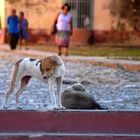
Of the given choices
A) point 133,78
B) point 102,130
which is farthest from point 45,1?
point 102,130

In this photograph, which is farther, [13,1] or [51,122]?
[13,1]

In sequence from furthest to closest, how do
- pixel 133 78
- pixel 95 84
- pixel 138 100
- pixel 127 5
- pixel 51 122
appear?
pixel 127 5
pixel 133 78
pixel 95 84
pixel 138 100
pixel 51 122

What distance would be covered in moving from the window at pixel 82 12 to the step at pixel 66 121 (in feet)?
81.2

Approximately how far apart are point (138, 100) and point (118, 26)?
20158 millimetres

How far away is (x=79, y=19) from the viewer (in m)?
33.1

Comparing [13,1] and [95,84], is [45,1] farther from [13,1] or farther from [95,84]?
[95,84]

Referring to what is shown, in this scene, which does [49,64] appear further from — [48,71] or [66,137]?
[66,137]

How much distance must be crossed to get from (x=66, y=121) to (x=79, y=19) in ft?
81.9

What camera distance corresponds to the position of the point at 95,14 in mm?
33250

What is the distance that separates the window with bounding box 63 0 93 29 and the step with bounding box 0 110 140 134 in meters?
24.7

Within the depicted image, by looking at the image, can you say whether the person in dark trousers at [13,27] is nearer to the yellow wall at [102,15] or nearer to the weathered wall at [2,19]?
the weathered wall at [2,19]

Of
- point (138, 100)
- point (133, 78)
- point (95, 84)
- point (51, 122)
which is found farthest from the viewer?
point (133, 78)

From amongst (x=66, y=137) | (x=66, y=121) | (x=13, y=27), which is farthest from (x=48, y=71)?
(x=13, y=27)

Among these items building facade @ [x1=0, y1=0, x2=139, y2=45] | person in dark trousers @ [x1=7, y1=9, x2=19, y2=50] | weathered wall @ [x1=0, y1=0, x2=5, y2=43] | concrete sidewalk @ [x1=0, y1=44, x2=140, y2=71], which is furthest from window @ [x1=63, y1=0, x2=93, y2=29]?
concrete sidewalk @ [x1=0, y1=44, x2=140, y2=71]
